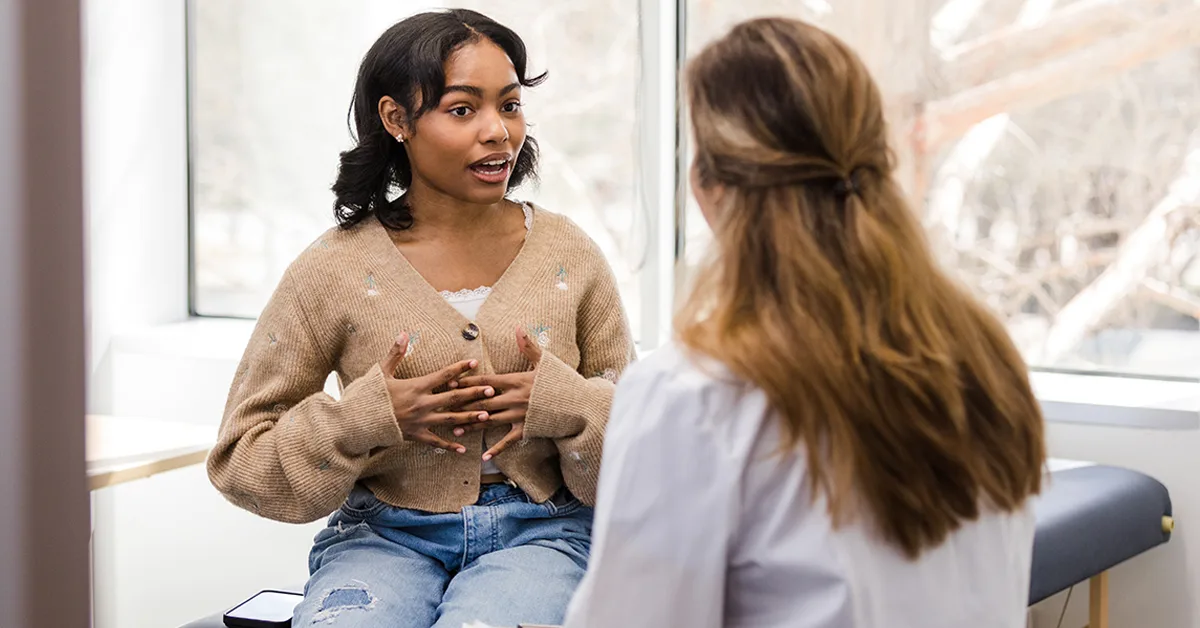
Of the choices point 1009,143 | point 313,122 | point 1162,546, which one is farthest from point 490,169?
point 313,122

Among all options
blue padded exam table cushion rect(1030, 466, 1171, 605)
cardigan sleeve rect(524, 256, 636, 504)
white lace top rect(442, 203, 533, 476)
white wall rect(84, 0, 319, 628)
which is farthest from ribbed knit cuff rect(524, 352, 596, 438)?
white wall rect(84, 0, 319, 628)

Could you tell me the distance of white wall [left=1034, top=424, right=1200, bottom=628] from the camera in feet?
8.26

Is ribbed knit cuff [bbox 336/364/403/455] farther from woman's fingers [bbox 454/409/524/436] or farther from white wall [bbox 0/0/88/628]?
white wall [bbox 0/0/88/628]

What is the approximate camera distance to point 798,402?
0.95m

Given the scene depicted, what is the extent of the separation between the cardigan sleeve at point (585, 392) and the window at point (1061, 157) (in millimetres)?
1267

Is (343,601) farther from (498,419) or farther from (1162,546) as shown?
(1162,546)

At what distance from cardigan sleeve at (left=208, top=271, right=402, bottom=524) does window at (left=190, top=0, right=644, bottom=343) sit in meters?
1.54

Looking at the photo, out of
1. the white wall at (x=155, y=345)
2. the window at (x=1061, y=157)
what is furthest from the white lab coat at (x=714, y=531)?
the white wall at (x=155, y=345)

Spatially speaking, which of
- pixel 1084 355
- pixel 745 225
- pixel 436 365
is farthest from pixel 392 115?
pixel 1084 355

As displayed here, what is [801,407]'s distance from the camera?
3.10 ft

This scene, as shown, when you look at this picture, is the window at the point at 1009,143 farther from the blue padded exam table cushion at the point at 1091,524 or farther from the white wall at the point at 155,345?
the white wall at the point at 155,345

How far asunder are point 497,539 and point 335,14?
2.26 meters

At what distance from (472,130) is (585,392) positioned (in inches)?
15.0

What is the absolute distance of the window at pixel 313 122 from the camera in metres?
3.20
